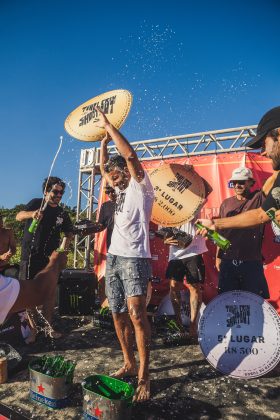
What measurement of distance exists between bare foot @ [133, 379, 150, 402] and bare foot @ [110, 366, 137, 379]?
325 millimetres

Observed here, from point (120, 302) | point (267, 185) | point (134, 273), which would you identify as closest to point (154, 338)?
point (120, 302)

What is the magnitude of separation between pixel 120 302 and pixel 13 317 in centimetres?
175

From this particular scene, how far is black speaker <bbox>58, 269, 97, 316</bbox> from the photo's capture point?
5.37 meters

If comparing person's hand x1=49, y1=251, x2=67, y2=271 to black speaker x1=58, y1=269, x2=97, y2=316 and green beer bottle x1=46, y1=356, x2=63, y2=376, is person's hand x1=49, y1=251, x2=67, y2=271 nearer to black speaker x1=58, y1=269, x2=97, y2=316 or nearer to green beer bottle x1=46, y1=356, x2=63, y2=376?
green beer bottle x1=46, y1=356, x2=63, y2=376

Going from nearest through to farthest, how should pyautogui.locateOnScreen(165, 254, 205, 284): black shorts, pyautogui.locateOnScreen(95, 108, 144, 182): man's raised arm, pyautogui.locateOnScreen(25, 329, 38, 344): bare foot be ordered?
pyautogui.locateOnScreen(95, 108, 144, 182): man's raised arm → pyautogui.locateOnScreen(25, 329, 38, 344): bare foot → pyautogui.locateOnScreen(165, 254, 205, 284): black shorts

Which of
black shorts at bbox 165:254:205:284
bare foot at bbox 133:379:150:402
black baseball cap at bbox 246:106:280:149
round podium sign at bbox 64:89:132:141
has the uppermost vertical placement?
round podium sign at bbox 64:89:132:141

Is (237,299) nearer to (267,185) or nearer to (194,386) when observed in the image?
(194,386)

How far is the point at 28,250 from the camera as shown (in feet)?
13.6

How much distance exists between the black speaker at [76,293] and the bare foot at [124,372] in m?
2.55

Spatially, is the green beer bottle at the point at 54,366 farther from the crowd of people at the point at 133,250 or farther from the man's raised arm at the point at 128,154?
the man's raised arm at the point at 128,154

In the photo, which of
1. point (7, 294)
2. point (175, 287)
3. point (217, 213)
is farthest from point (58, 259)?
point (217, 213)

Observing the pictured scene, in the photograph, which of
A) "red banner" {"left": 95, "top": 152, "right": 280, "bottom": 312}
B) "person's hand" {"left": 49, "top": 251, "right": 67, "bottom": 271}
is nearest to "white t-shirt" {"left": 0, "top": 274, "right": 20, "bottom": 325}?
"person's hand" {"left": 49, "top": 251, "right": 67, "bottom": 271}

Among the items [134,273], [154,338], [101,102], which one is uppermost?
[101,102]

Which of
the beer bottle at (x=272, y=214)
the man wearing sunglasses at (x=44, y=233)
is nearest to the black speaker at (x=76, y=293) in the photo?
the man wearing sunglasses at (x=44, y=233)
